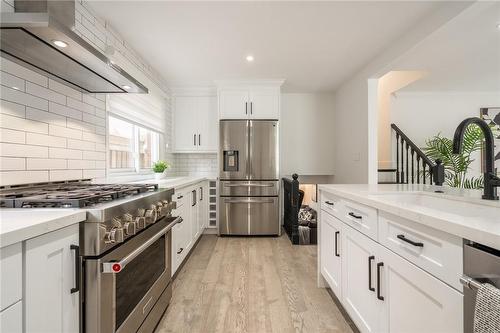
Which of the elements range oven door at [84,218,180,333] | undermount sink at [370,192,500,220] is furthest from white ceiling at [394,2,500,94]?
range oven door at [84,218,180,333]

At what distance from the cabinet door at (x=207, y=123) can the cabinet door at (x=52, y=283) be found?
10.7 ft

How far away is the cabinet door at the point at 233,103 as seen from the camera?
3.83 m

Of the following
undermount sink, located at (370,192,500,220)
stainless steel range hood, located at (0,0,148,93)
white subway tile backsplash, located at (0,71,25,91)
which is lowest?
undermount sink, located at (370,192,500,220)

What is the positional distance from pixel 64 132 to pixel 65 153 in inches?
5.7

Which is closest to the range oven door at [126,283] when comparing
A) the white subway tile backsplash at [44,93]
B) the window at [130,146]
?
the white subway tile backsplash at [44,93]

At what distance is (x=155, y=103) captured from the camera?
3418mm

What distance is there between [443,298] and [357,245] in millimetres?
644

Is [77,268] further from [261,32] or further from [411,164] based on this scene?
[411,164]

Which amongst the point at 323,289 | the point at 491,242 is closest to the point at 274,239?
the point at 323,289

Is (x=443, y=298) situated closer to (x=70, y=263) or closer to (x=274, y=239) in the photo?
(x=70, y=263)

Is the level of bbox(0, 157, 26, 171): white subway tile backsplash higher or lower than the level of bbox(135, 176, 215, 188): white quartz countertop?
higher

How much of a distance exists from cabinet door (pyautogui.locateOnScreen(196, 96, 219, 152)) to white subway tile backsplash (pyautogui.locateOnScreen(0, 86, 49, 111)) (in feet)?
8.65

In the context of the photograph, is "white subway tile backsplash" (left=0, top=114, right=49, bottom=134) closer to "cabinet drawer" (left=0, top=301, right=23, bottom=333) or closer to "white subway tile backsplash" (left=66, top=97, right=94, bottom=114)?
"white subway tile backsplash" (left=66, top=97, right=94, bottom=114)

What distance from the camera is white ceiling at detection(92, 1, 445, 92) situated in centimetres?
203
